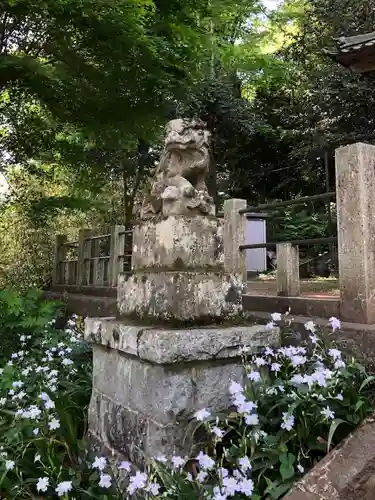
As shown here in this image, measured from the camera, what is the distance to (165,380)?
215cm

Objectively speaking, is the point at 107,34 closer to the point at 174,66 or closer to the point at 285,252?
the point at 174,66

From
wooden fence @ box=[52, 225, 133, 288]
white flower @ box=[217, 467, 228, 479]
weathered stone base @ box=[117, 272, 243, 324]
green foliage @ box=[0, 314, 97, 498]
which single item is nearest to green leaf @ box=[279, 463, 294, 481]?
white flower @ box=[217, 467, 228, 479]

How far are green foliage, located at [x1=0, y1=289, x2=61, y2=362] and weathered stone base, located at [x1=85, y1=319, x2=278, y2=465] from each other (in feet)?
9.34

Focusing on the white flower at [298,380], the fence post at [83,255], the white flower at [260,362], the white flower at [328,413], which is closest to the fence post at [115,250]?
the fence post at [83,255]

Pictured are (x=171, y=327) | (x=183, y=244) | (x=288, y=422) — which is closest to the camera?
(x=288, y=422)

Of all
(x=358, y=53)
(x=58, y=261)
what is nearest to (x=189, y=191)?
(x=358, y=53)

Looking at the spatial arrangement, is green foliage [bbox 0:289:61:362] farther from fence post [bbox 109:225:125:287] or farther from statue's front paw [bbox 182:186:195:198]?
statue's front paw [bbox 182:186:195:198]

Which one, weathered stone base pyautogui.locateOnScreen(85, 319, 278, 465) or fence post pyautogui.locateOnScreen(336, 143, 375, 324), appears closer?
weathered stone base pyautogui.locateOnScreen(85, 319, 278, 465)

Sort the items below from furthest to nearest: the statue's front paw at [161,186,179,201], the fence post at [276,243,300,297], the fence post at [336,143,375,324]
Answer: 1. the fence post at [276,243,300,297]
2. the fence post at [336,143,375,324]
3. the statue's front paw at [161,186,179,201]

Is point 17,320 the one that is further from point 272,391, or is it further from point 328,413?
point 328,413

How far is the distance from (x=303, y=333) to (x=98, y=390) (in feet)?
4.69

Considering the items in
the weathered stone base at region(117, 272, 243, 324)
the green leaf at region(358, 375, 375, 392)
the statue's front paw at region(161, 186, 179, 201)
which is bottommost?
the green leaf at region(358, 375, 375, 392)

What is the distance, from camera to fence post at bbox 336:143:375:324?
289cm

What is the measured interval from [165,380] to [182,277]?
539 mm
